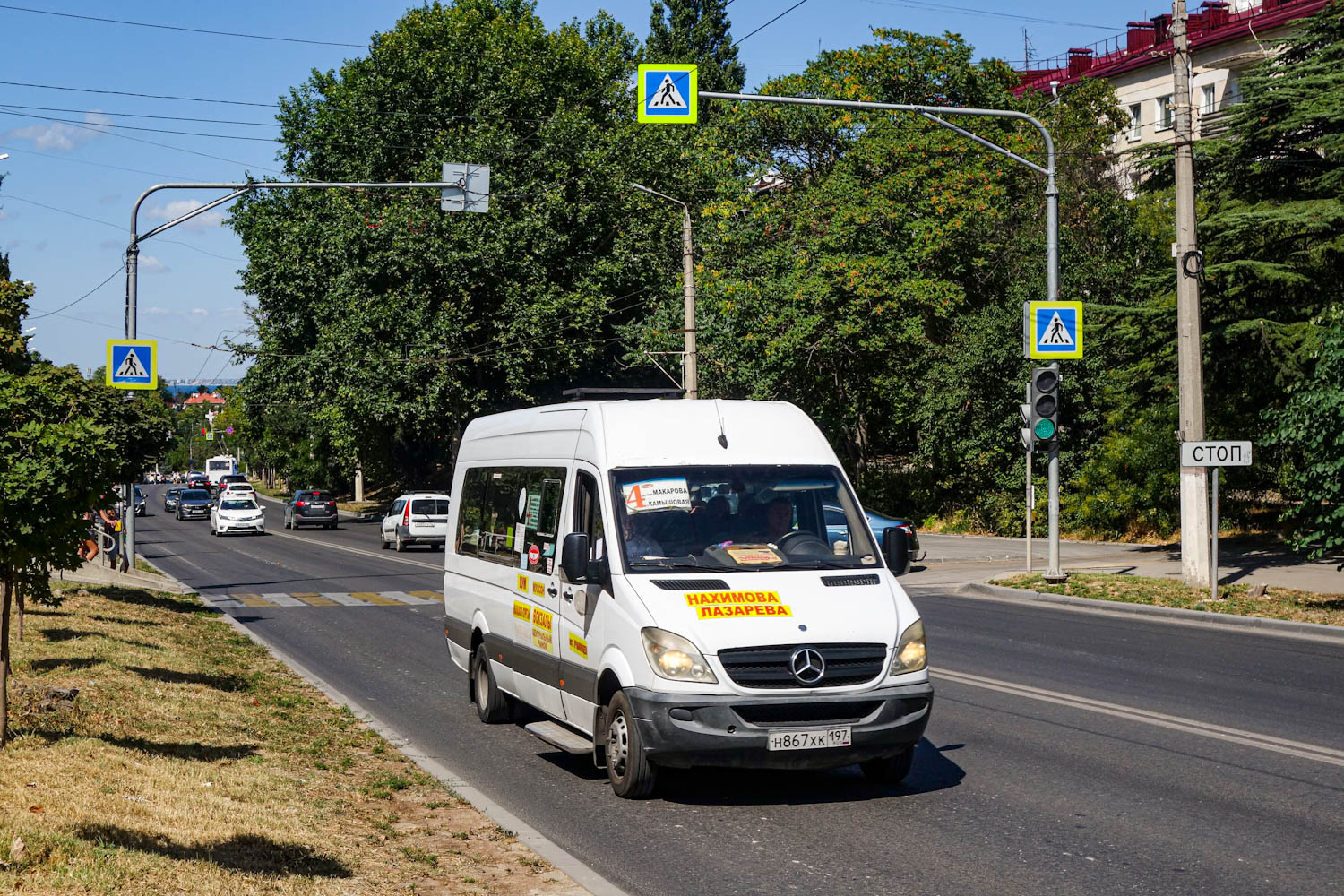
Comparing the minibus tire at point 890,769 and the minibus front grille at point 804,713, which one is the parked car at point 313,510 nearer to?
the minibus tire at point 890,769

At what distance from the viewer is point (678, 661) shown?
7.47 metres

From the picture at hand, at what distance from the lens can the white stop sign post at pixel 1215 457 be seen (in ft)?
59.4

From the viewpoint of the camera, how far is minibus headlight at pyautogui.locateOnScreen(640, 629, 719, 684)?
745cm

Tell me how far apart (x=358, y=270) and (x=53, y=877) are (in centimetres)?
4041

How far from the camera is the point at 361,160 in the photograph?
4672cm

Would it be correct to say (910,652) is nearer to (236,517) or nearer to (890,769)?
(890,769)

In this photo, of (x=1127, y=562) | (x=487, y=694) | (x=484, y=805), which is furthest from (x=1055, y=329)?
(x=484, y=805)

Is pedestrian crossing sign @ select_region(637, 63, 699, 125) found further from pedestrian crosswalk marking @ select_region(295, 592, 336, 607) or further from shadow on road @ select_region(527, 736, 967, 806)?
shadow on road @ select_region(527, 736, 967, 806)

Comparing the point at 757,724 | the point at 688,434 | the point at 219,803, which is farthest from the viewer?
the point at 688,434

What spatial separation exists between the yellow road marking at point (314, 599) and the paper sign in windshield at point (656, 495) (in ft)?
46.4

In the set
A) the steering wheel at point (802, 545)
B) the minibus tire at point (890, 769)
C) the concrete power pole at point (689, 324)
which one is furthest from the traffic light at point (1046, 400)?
the minibus tire at point (890, 769)

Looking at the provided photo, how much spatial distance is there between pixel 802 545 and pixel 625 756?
171 centimetres

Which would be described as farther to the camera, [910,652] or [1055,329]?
[1055,329]

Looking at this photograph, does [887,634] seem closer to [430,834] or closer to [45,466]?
[430,834]
